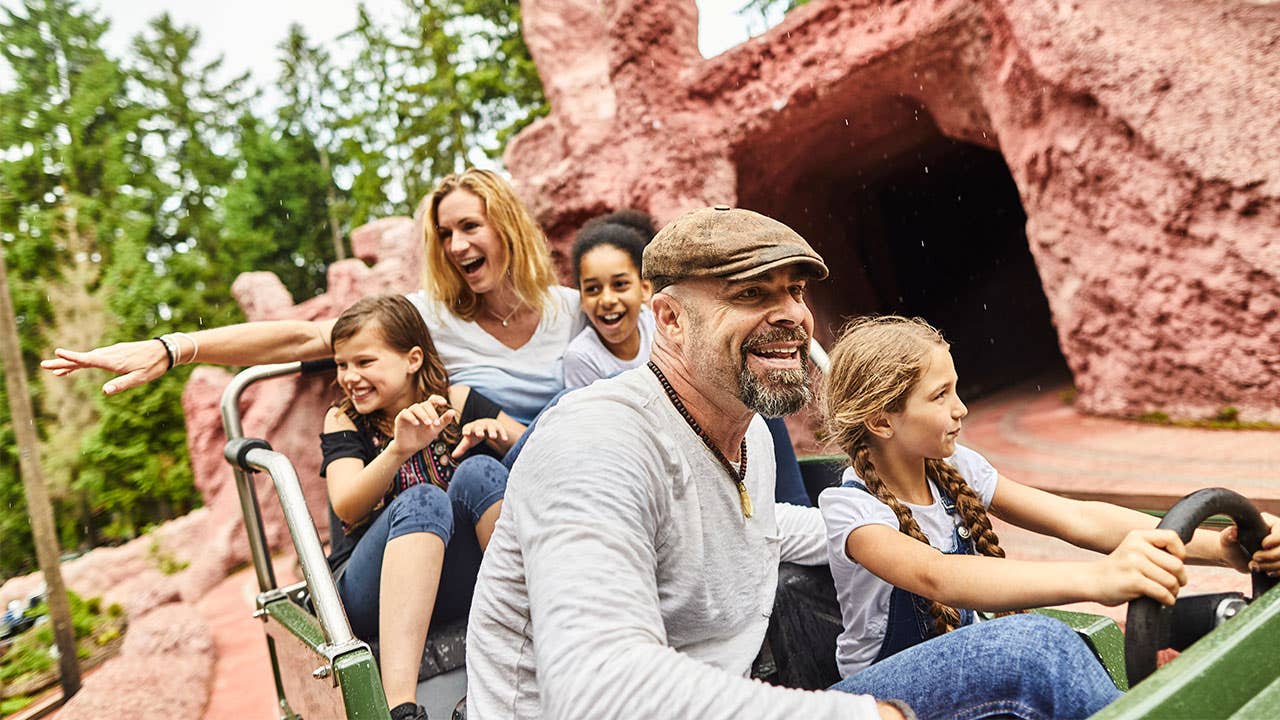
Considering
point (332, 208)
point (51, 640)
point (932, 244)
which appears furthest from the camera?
point (332, 208)

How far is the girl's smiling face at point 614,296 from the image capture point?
86.4 inches

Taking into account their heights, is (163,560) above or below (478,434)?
below

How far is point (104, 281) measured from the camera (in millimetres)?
11758

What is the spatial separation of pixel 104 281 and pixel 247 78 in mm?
7068

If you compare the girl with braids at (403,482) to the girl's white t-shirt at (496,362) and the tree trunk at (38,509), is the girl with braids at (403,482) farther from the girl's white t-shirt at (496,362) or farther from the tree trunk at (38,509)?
the tree trunk at (38,509)

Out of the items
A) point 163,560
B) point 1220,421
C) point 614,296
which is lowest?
point 163,560

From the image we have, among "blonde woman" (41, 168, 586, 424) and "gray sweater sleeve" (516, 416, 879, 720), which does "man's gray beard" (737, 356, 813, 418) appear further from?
"blonde woman" (41, 168, 586, 424)

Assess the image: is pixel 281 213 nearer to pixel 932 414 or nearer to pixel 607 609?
pixel 932 414

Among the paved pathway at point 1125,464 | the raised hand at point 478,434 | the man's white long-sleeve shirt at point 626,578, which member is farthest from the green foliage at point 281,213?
the man's white long-sleeve shirt at point 626,578

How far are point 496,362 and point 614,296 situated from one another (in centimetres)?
36

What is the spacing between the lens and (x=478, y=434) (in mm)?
1712

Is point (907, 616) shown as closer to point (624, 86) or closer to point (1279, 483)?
point (1279, 483)

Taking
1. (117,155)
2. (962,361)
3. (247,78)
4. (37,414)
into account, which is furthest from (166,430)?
(962,361)

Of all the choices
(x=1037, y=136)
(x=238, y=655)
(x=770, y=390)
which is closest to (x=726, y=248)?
(x=770, y=390)
